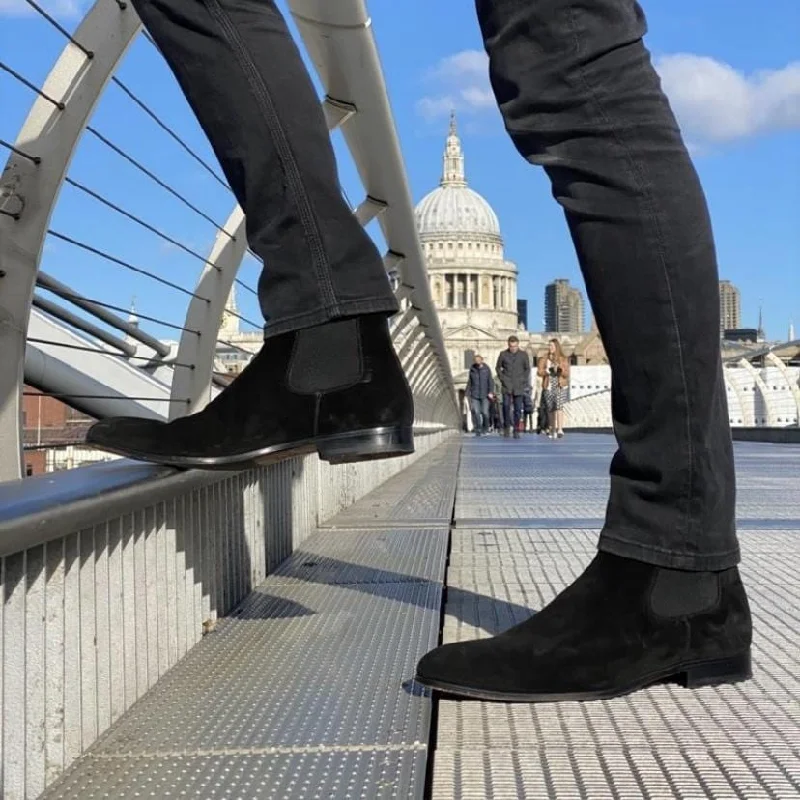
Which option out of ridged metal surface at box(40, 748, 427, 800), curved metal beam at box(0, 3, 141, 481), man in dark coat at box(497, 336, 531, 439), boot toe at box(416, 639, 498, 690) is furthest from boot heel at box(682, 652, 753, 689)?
man in dark coat at box(497, 336, 531, 439)

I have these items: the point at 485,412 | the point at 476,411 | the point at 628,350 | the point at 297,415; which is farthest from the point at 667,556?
the point at 485,412

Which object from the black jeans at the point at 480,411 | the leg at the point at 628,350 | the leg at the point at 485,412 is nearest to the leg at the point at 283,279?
the leg at the point at 628,350

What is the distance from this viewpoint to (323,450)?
1421mm

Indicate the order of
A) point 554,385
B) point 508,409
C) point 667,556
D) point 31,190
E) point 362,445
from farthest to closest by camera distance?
point 508,409
point 554,385
point 31,190
point 362,445
point 667,556

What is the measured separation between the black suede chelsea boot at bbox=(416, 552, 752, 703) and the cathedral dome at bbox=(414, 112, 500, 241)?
80298 millimetres

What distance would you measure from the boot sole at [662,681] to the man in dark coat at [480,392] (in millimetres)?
19118

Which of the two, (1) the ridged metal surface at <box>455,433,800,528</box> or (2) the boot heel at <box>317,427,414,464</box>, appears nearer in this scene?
(2) the boot heel at <box>317,427,414,464</box>

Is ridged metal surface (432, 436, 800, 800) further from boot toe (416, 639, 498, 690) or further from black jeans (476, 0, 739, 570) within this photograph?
black jeans (476, 0, 739, 570)

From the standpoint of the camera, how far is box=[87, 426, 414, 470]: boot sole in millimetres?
1415

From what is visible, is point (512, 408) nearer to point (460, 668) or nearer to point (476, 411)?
point (476, 411)

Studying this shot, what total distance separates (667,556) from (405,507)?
2179 mm

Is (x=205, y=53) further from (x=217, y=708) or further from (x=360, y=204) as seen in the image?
(x=360, y=204)

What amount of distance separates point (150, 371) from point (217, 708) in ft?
14.7

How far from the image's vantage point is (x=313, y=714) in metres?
1.26
